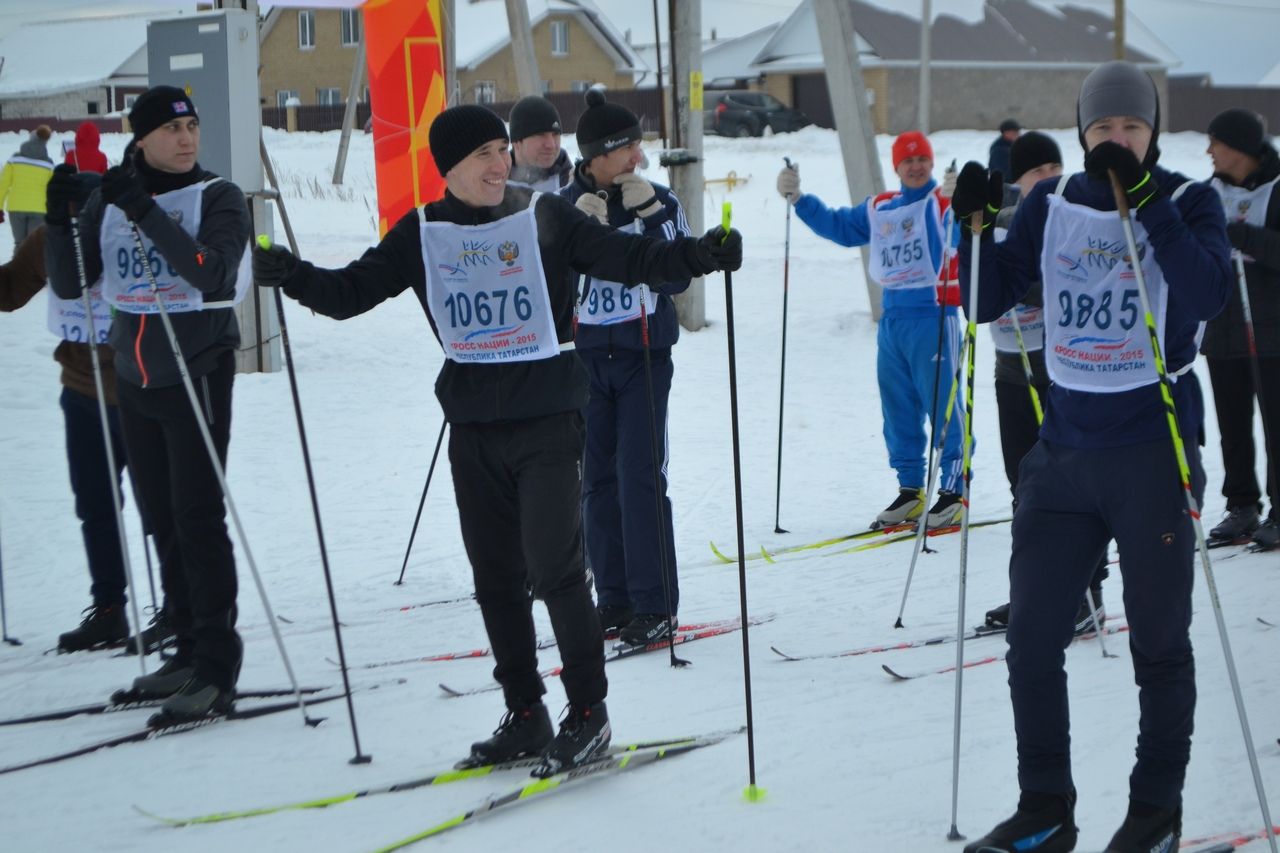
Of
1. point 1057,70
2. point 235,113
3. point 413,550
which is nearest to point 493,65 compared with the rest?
point 1057,70

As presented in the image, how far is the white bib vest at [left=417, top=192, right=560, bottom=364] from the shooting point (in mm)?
3695

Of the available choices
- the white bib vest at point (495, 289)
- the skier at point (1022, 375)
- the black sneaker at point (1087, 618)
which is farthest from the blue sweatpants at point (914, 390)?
the white bib vest at point (495, 289)

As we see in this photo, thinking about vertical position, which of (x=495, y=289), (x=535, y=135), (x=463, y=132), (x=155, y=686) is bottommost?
(x=155, y=686)

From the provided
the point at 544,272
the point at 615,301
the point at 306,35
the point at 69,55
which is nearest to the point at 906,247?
the point at 615,301

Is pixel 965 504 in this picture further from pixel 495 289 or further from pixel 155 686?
pixel 155 686

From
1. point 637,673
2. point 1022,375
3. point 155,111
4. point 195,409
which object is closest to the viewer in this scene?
point 195,409

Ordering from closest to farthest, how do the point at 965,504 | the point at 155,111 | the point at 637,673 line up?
the point at 965,504 < the point at 155,111 < the point at 637,673

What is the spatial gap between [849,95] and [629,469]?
828 cm

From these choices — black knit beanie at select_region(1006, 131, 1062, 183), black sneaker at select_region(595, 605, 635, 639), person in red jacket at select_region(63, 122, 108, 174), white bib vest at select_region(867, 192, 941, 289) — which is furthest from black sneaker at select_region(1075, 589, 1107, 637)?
person in red jacket at select_region(63, 122, 108, 174)

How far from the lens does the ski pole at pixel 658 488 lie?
4.89 m

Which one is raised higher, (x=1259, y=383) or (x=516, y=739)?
(x=1259, y=383)

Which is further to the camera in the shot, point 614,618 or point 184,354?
point 614,618

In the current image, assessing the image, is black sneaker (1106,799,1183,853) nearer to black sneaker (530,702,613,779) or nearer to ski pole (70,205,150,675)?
black sneaker (530,702,613,779)

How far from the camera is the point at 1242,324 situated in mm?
6254
